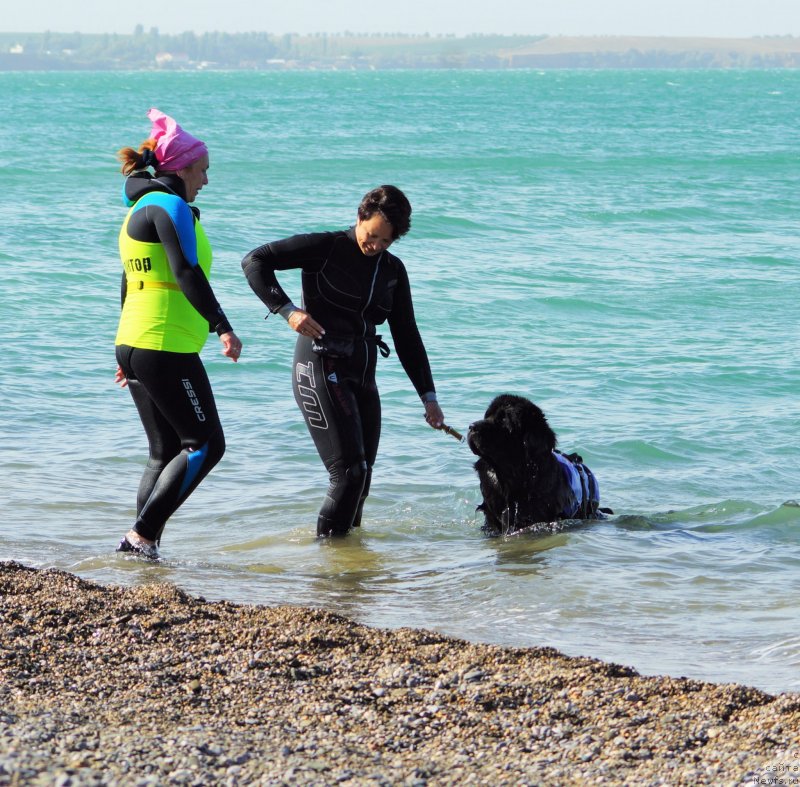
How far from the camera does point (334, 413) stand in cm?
540

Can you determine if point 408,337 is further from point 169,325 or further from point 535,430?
point 169,325

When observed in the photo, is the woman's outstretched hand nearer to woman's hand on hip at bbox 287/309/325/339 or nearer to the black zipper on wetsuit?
the black zipper on wetsuit

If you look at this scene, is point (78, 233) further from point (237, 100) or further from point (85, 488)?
point (237, 100)

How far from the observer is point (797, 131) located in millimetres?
52312

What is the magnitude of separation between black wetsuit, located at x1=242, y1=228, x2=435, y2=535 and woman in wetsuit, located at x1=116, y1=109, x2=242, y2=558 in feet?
1.50

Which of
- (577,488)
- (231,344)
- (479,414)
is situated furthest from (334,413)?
(479,414)

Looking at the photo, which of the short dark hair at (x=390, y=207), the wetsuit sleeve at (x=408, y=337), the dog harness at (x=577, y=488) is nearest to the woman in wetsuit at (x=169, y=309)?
the short dark hair at (x=390, y=207)

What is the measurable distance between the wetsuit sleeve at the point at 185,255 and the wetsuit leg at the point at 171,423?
0.28 metres

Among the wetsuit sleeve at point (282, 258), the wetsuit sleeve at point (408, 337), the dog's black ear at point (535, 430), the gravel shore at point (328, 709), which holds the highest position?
the wetsuit sleeve at point (282, 258)

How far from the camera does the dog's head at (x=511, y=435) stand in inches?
235

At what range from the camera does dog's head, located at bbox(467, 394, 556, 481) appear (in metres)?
5.96

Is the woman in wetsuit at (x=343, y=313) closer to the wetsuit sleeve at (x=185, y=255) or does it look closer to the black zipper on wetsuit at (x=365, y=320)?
the black zipper on wetsuit at (x=365, y=320)

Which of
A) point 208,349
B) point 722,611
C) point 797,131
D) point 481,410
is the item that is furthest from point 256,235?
point 797,131

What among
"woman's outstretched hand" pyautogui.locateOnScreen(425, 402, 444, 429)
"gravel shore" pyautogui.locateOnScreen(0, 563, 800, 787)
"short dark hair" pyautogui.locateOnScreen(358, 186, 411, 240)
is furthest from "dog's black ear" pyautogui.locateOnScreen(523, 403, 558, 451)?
"gravel shore" pyautogui.locateOnScreen(0, 563, 800, 787)
